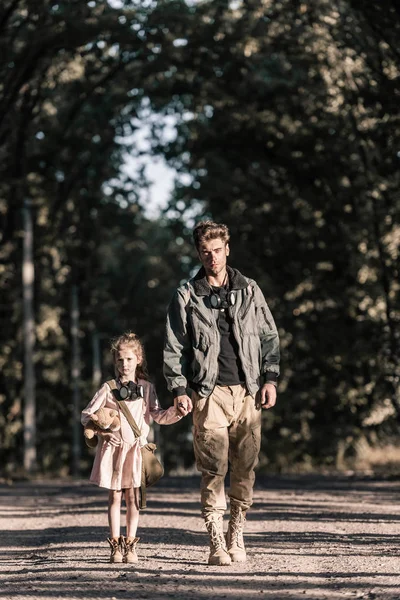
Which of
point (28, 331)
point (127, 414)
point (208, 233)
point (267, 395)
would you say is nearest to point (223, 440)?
point (267, 395)

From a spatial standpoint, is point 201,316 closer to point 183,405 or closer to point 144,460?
point 183,405

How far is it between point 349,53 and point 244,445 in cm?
1528

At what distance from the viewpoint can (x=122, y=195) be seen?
38.2 metres

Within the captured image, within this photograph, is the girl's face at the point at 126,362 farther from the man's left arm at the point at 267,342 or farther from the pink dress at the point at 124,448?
the man's left arm at the point at 267,342

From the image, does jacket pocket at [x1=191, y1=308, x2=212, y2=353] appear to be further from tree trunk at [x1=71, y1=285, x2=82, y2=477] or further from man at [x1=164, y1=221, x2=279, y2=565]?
tree trunk at [x1=71, y1=285, x2=82, y2=477]

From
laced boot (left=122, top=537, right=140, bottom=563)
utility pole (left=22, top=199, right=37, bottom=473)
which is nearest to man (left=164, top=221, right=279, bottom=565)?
laced boot (left=122, top=537, right=140, bottom=563)

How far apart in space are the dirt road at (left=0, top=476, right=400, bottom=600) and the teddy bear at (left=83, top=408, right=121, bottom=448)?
0.84m

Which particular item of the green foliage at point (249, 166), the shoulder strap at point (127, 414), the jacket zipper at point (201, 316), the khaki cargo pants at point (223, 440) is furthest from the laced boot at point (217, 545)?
the green foliage at point (249, 166)

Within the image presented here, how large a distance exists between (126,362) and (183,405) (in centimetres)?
57

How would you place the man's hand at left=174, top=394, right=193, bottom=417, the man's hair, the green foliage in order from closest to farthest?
1. the man's hand at left=174, top=394, right=193, bottom=417
2. the man's hair
3. the green foliage

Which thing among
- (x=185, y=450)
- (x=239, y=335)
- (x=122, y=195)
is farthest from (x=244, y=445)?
(x=185, y=450)

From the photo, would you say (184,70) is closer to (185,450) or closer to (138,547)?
(138,547)

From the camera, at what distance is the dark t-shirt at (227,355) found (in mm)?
9547

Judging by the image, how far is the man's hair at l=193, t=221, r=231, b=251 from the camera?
9570 millimetres
